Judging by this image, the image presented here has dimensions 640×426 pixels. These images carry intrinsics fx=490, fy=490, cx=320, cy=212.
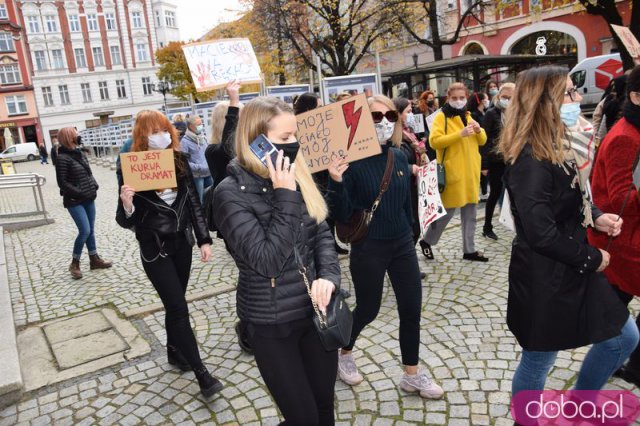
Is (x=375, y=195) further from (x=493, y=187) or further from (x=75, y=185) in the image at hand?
(x=75, y=185)

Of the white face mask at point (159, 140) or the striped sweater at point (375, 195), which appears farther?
the white face mask at point (159, 140)

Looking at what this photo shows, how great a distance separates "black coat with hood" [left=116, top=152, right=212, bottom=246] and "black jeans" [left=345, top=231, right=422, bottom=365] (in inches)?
46.9

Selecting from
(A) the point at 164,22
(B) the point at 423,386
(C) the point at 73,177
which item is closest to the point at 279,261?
(B) the point at 423,386

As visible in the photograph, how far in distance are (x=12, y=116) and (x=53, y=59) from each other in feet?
24.9

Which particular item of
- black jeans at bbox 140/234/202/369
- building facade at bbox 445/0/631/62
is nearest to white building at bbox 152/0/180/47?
building facade at bbox 445/0/631/62

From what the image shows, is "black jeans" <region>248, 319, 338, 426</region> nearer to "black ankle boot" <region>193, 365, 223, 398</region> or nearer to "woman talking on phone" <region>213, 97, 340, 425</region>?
"woman talking on phone" <region>213, 97, 340, 425</region>

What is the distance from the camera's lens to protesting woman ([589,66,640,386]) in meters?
2.78

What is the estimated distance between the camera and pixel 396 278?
312 centimetres

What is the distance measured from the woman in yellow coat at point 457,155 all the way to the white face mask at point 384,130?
7.10 ft

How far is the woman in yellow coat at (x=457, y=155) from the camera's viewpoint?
17.5ft

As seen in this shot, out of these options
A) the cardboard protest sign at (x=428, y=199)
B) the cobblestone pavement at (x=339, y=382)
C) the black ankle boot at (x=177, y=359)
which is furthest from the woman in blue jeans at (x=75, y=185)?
the cardboard protest sign at (x=428, y=199)

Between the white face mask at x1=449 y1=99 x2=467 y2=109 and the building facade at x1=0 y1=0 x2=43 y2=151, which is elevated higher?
the building facade at x1=0 y1=0 x2=43 y2=151

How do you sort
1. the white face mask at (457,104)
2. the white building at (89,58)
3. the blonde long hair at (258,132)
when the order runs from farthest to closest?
the white building at (89,58)
the white face mask at (457,104)
the blonde long hair at (258,132)

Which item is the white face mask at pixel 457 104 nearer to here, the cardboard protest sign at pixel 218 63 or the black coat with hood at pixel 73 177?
the cardboard protest sign at pixel 218 63
